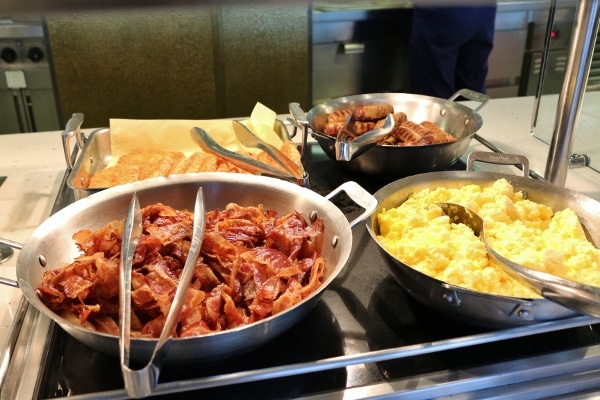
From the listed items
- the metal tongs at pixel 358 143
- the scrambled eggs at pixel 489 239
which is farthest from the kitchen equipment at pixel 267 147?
the scrambled eggs at pixel 489 239

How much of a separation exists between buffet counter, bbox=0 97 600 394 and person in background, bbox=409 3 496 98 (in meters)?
0.80

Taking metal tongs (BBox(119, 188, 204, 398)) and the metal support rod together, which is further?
the metal support rod

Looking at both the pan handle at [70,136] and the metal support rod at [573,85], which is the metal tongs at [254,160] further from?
the metal support rod at [573,85]

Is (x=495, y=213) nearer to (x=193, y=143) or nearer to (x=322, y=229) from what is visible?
(x=322, y=229)

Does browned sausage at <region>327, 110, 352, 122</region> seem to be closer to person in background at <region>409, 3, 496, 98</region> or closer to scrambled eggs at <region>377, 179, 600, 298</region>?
scrambled eggs at <region>377, 179, 600, 298</region>

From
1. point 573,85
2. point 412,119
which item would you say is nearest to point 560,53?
point 412,119

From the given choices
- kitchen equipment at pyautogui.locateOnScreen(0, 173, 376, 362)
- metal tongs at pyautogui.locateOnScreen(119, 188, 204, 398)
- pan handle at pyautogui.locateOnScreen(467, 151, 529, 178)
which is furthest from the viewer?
pan handle at pyautogui.locateOnScreen(467, 151, 529, 178)

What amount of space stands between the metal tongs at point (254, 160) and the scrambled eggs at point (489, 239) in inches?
11.1

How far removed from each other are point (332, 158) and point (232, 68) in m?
1.96

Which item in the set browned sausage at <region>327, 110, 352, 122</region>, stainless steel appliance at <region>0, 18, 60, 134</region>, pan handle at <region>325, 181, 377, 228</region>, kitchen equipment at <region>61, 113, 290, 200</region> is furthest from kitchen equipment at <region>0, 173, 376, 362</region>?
stainless steel appliance at <region>0, 18, 60, 134</region>

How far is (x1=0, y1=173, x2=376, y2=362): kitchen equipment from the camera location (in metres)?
0.63

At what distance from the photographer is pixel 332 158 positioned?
1345 mm

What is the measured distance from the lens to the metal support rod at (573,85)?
0.97 metres

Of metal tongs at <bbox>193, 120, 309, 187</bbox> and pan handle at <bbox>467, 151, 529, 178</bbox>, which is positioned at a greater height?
pan handle at <bbox>467, 151, 529, 178</bbox>
